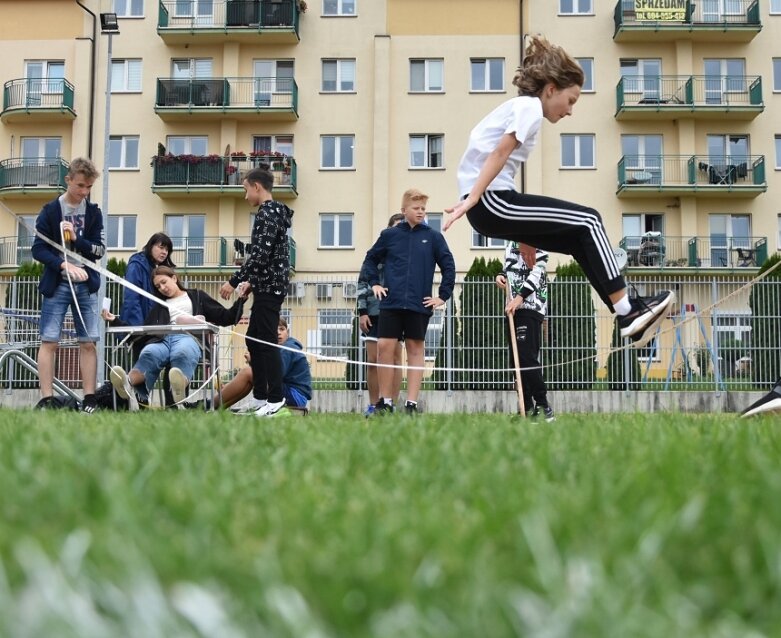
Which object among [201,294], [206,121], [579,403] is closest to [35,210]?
[206,121]

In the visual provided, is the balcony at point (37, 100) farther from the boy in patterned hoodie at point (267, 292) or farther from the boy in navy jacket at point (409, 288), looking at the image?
the boy in patterned hoodie at point (267, 292)

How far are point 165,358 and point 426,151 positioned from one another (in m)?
27.9

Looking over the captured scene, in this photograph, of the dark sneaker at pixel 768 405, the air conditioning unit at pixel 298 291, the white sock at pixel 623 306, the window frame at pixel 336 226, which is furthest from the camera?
the window frame at pixel 336 226

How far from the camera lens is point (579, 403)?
1769 centimetres

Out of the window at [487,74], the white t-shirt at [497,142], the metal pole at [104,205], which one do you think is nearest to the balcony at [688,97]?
the window at [487,74]

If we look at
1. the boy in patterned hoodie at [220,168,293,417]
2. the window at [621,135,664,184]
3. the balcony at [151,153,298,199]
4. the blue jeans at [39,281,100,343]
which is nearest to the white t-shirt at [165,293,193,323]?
the blue jeans at [39,281,100,343]

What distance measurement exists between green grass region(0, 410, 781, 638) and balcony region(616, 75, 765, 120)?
34.0 metres

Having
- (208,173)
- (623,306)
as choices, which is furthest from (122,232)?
(623,306)

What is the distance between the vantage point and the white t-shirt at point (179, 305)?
8938mm

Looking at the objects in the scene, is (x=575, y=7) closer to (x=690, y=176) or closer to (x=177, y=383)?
(x=690, y=176)

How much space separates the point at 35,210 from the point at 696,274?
24744 millimetres

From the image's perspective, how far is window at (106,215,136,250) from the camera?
35.4 meters

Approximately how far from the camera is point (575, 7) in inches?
1411

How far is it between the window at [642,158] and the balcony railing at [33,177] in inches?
810
